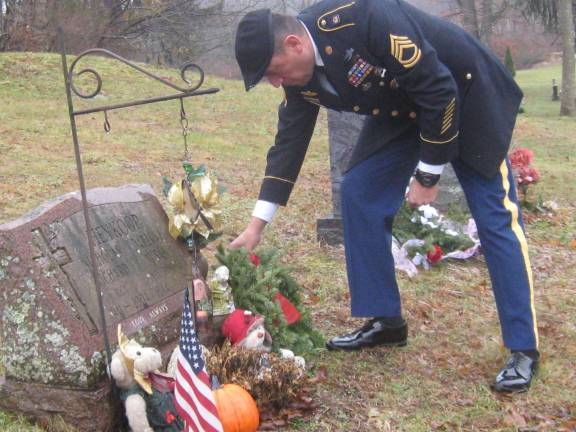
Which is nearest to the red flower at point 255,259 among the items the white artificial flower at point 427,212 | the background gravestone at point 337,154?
the background gravestone at point 337,154

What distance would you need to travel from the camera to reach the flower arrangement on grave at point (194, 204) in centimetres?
327

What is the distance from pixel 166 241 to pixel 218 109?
400 inches

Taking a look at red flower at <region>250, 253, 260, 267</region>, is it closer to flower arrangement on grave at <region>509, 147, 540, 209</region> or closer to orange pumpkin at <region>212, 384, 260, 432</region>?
orange pumpkin at <region>212, 384, 260, 432</region>

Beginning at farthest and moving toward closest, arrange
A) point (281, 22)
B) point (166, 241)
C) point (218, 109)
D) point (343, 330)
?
1. point (218, 109)
2. point (343, 330)
3. point (166, 241)
4. point (281, 22)

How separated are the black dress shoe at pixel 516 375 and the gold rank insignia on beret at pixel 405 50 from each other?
134cm

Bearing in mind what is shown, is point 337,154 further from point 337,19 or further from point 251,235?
point 337,19

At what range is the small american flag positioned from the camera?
2410 millimetres

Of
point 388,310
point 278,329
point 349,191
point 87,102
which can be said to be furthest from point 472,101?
point 87,102

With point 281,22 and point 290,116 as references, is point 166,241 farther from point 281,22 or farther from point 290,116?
point 281,22

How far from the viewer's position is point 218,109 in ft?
43.7

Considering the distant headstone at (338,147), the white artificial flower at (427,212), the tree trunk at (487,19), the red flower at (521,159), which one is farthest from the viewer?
the tree trunk at (487,19)

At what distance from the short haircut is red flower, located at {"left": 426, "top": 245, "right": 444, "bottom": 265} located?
2.69 m

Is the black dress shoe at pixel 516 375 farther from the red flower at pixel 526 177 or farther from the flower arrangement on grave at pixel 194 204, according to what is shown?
the red flower at pixel 526 177

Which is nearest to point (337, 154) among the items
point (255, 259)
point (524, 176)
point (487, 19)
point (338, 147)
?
point (338, 147)
